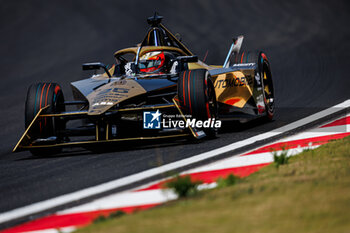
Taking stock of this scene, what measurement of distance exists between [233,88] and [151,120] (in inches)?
78.4

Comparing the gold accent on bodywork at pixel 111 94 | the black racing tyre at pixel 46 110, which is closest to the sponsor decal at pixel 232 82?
the gold accent on bodywork at pixel 111 94

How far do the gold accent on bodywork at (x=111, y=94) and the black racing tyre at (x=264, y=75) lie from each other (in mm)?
2389

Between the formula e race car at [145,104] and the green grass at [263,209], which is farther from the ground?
→ the formula e race car at [145,104]

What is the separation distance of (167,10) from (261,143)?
14190 mm

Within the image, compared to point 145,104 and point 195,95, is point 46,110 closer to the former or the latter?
point 145,104

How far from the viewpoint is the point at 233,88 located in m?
8.36

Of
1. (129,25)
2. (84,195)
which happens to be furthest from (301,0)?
(84,195)

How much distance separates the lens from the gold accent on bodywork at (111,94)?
674 centimetres

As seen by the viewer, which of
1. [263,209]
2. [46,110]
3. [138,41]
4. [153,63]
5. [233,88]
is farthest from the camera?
[138,41]

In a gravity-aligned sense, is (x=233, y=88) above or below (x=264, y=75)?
below

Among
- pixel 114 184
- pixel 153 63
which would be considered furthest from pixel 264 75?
pixel 114 184

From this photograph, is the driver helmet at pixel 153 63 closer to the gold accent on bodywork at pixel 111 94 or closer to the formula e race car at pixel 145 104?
the formula e race car at pixel 145 104

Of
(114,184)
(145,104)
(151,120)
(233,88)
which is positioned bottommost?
(114,184)

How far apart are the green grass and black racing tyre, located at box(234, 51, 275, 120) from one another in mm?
4712
